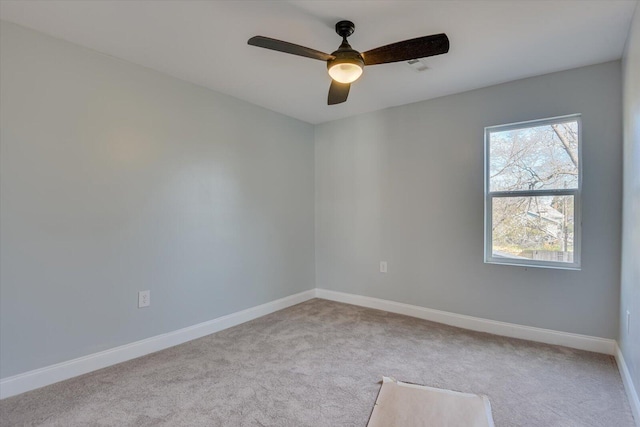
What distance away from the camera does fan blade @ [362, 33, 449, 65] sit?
171 cm

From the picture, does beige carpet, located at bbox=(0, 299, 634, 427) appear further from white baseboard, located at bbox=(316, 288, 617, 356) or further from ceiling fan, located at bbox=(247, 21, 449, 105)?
ceiling fan, located at bbox=(247, 21, 449, 105)

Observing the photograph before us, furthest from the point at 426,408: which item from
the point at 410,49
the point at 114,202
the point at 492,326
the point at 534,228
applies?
the point at 114,202

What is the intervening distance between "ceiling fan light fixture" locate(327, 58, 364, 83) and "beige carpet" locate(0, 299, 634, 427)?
A: 6.60 ft

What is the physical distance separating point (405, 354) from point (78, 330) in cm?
246

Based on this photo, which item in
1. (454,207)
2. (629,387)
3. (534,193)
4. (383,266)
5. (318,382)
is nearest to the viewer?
(629,387)

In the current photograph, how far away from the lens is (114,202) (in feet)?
8.07

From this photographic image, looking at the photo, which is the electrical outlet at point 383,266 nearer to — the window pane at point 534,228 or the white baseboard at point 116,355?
the window pane at point 534,228

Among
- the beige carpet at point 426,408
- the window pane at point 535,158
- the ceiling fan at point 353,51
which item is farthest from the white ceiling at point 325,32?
the beige carpet at point 426,408

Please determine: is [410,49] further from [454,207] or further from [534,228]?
[534,228]

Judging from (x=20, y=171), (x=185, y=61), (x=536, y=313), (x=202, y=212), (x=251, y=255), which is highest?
(x=185, y=61)

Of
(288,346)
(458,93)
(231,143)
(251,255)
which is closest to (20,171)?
(231,143)

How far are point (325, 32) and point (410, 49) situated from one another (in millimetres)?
653

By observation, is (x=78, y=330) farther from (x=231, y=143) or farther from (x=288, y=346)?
(x=231, y=143)

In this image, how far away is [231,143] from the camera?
330 centimetres
